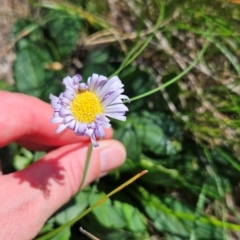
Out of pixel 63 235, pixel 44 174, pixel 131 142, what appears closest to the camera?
pixel 44 174

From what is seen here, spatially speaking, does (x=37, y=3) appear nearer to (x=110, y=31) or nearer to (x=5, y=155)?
(x=110, y=31)

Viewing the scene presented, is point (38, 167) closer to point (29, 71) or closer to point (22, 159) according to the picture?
point (22, 159)

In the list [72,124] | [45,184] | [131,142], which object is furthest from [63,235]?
[72,124]

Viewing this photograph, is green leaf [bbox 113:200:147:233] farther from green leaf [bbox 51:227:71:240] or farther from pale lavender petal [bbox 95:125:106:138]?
pale lavender petal [bbox 95:125:106:138]

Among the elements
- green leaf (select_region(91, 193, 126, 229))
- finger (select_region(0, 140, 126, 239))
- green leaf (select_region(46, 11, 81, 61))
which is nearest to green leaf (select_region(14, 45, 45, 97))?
green leaf (select_region(46, 11, 81, 61))

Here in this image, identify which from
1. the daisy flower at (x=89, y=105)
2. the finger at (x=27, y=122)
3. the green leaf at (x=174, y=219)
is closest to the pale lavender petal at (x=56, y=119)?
the daisy flower at (x=89, y=105)

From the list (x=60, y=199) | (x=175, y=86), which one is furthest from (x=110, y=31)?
(x=60, y=199)

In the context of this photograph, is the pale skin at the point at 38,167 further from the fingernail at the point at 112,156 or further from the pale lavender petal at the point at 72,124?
the pale lavender petal at the point at 72,124
